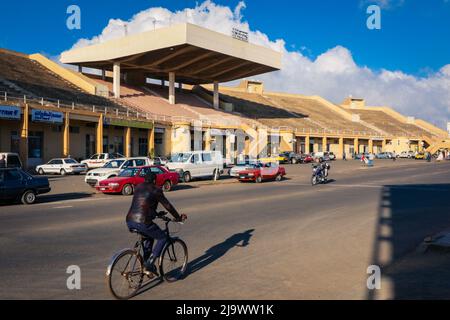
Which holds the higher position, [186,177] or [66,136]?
[66,136]

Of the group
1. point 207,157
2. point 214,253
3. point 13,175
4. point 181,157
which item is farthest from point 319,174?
point 214,253

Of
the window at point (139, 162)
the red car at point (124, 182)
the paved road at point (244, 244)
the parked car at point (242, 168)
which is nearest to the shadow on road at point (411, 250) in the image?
the paved road at point (244, 244)

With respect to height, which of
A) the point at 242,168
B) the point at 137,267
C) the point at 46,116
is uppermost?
the point at 46,116

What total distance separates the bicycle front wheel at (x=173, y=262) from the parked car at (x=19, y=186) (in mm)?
12379

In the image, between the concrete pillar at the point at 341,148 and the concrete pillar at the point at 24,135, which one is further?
the concrete pillar at the point at 341,148

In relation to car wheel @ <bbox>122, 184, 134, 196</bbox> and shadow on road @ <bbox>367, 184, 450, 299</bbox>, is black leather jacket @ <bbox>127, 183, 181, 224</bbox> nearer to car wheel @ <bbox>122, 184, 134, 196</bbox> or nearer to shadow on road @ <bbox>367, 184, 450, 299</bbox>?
shadow on road @ <bbox>367, 184, 450, 299</bbox>

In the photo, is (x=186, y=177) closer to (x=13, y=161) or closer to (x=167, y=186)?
(x=167, y=186)

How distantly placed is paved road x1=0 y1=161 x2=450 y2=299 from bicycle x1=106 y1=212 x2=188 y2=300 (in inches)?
7.8

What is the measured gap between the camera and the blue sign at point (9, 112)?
3444 centimetres

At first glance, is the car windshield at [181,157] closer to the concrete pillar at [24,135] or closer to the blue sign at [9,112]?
the blue sign at [9,112]

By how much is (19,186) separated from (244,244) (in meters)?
11.4

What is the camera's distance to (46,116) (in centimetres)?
3844

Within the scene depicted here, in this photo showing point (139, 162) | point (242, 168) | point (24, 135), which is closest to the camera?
point (139, 162)

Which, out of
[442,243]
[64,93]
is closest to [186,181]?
[442,243]
